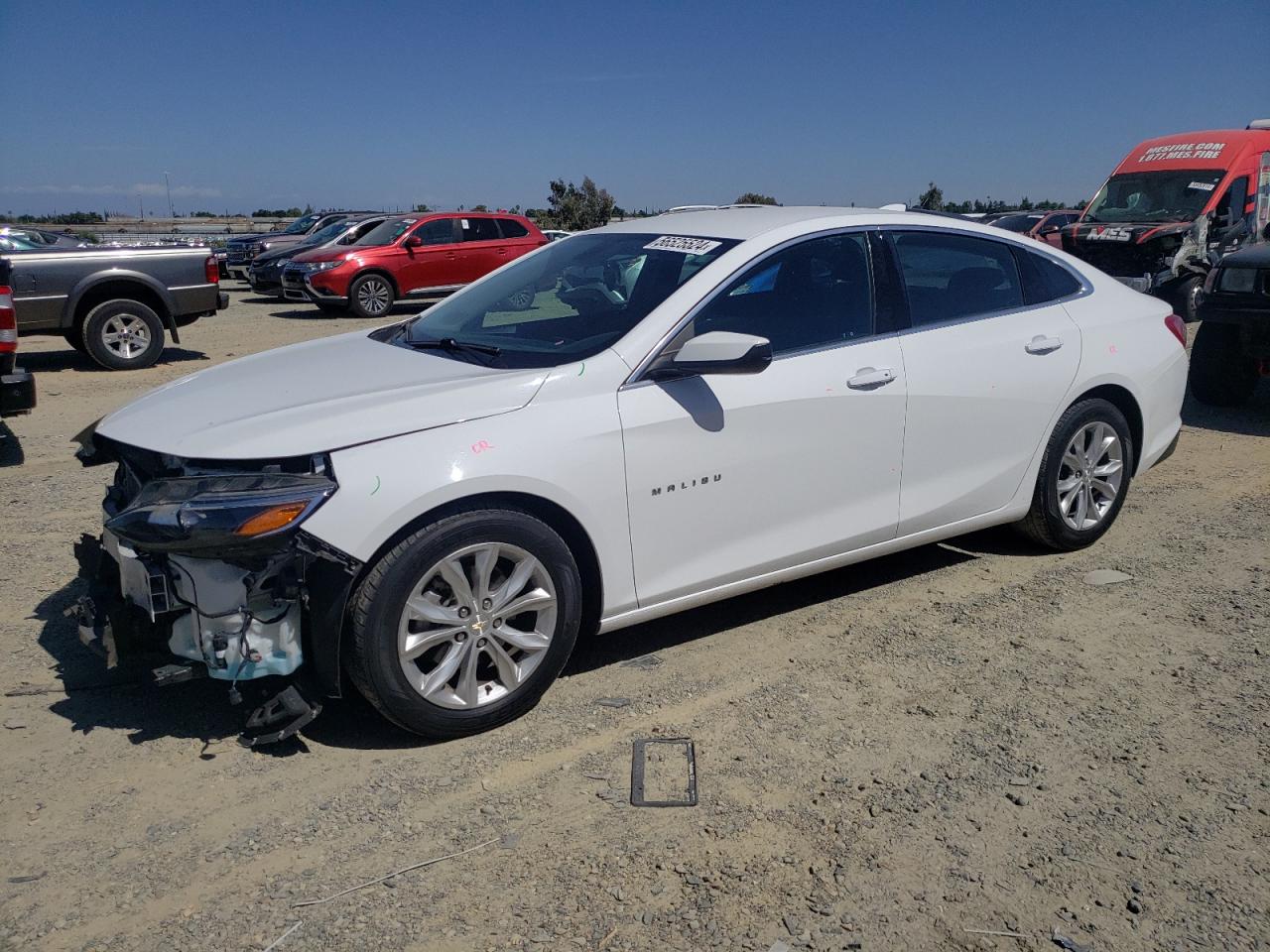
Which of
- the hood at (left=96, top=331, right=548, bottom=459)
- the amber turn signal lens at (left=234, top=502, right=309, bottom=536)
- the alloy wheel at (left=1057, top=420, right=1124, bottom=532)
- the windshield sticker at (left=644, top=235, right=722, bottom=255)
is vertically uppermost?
the windshield sticker at (left=644, top=235, right=722, bottom=255)

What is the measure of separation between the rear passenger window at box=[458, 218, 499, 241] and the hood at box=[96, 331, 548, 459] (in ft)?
47.5

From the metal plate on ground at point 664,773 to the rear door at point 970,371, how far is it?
154 centimetres

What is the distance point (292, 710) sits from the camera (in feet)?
10.7

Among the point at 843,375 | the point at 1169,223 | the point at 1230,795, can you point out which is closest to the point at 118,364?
the point at 843,375

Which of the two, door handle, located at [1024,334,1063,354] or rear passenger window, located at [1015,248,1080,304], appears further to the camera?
rear passenger window, located at [1015,248,1080,304]

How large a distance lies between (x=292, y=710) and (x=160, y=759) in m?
0.52

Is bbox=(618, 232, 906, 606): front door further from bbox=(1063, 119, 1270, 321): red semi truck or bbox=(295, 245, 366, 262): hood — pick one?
bbox=(295, 245, 366, 262): hood

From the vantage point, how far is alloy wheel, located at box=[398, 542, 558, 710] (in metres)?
3.30

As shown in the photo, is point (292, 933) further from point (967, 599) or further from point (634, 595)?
point (967, 599)

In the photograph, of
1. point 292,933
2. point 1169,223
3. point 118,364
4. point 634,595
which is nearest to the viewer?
point 292,933

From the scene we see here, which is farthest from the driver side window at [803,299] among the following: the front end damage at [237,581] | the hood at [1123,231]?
the hood at [1123,231]

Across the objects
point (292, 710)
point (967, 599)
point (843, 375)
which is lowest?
point (967, 599)

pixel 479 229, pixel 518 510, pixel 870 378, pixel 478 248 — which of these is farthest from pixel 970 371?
pixel 479 229

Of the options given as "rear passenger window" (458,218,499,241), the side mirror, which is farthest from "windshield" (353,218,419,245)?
the side mirror
